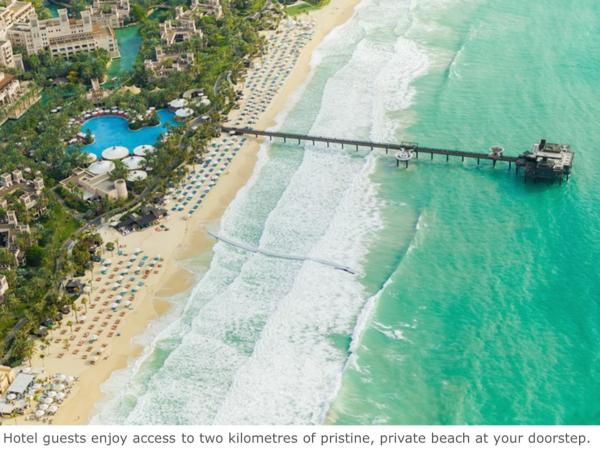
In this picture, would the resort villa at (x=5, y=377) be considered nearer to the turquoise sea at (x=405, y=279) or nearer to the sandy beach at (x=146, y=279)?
the sandy beach at (x=146, y=279)

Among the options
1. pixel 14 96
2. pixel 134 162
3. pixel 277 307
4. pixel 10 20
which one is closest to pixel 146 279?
pixel 277 307

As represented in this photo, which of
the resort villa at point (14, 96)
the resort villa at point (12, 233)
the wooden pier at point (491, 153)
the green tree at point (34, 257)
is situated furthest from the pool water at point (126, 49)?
the green tree at point (34, 257)

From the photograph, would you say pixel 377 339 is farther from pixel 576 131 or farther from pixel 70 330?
pixel 576 131

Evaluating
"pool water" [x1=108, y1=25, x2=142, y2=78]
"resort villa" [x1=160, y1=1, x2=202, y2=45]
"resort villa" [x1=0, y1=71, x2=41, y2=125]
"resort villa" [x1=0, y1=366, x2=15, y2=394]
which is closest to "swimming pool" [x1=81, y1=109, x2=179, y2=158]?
"resort villa" [x1=0, y1=71, x2=41, y2=125]

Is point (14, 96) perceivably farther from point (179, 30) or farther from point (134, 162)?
point (179, 30)

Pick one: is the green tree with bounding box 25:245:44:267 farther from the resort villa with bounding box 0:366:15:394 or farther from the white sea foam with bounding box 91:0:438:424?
the white sea foam with bounding box 91:0:438:424

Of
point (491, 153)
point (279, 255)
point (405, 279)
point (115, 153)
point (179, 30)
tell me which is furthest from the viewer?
point (179, 30)
